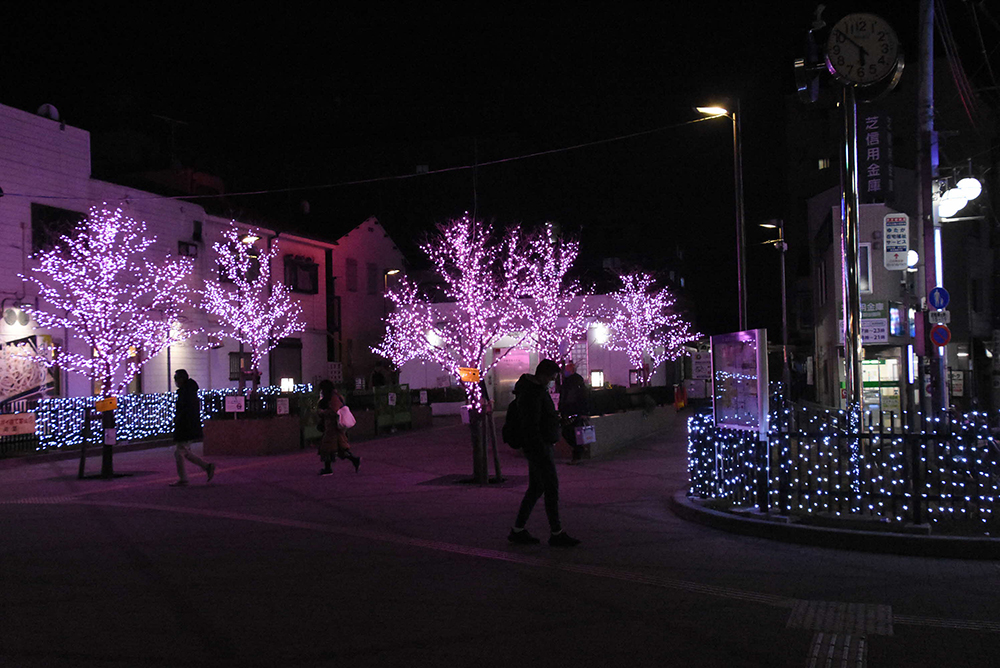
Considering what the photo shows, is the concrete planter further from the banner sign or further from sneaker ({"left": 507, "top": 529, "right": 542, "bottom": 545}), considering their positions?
sneaker ({"left": 507, "top": 529, "right": 542, "bottom": 545})

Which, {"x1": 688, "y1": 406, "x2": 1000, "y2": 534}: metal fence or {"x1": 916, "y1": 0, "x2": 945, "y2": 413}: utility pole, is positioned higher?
{"x1": 916, "y1": 0, "x2": 945, "y2": 413}: utility pole

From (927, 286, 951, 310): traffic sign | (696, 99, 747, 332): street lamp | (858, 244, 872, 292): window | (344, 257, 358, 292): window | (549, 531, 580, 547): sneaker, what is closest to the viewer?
(549, 531, 580, 547): sneaker

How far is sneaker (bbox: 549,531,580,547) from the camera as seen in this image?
29.2 feet

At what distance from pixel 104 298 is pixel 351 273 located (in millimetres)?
16552

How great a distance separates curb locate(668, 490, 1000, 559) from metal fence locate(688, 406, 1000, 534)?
1.40 feet

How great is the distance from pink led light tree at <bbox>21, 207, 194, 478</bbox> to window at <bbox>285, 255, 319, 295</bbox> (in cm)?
778

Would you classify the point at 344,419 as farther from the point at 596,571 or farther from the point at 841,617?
the point at 841,617

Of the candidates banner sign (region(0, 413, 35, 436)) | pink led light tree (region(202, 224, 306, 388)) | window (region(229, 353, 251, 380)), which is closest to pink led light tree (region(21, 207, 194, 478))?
banner sign (region(0, 413, 35, 436))

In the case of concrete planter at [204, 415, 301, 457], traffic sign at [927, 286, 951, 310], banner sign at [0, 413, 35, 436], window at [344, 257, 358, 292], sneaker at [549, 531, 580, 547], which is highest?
window at [344, 257, 358, 292]

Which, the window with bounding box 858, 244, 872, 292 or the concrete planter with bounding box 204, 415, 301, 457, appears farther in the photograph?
the window with bounding box 858, 244, 872, 292

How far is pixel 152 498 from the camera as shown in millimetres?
13117

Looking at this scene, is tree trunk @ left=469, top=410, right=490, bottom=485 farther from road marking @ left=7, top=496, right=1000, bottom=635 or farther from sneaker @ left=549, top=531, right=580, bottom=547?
sneaker @ left=549, top=531, right=580, bottom=547

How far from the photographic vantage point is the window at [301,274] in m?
34.8

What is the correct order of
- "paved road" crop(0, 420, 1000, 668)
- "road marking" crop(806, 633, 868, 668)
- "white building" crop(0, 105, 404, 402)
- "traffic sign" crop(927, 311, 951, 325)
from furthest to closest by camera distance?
"white building" crop(0, 105, 404, 402), "traffic sign" crop(927, 311, 951, 325), "paved road" crop(0, 420, 1000, 668), "road marking" crop(806, 633, 868, 668)
